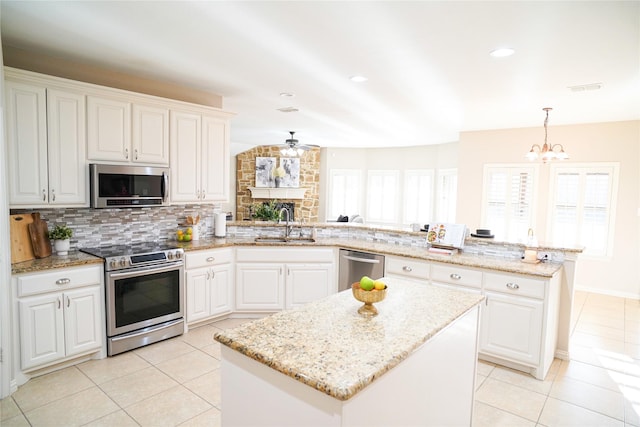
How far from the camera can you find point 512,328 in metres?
3.16

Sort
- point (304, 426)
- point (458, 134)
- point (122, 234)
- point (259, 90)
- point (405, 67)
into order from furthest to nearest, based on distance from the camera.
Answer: point (458, 134) < point (259, 90) < point (122, 234) < point (405, 67) < point (304, 426)

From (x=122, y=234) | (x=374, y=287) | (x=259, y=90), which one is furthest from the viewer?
(x=259, y=90)

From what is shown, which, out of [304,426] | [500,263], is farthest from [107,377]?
[500,263]

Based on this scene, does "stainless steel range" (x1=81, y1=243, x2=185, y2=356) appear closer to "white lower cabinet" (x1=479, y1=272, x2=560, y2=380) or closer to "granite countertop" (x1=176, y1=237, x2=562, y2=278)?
"granite countertop" (x1=176, y1=237, x2=562, y2=278)

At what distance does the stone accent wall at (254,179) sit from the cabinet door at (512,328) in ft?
23.2

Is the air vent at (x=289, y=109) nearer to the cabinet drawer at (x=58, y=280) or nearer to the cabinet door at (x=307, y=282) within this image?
the cabinet door at (x=307, y=282)

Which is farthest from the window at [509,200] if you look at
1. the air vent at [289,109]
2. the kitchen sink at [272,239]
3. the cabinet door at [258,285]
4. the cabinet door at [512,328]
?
the cabinet door at [258,285]

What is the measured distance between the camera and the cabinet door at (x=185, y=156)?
385 centimetres

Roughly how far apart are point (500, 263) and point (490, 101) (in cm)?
222

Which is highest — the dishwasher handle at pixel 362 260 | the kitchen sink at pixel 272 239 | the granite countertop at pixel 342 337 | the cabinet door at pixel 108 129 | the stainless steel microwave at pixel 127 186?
the cabinet door at pixel 108 129

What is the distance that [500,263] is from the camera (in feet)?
11.0

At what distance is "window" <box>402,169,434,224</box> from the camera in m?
9.42

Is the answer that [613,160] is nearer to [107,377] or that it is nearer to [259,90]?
[259,90]

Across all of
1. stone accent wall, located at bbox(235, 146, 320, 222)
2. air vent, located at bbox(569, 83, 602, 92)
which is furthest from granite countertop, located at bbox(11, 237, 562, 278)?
stone accent wall, located at bbox(235, 146, 320, 222)
